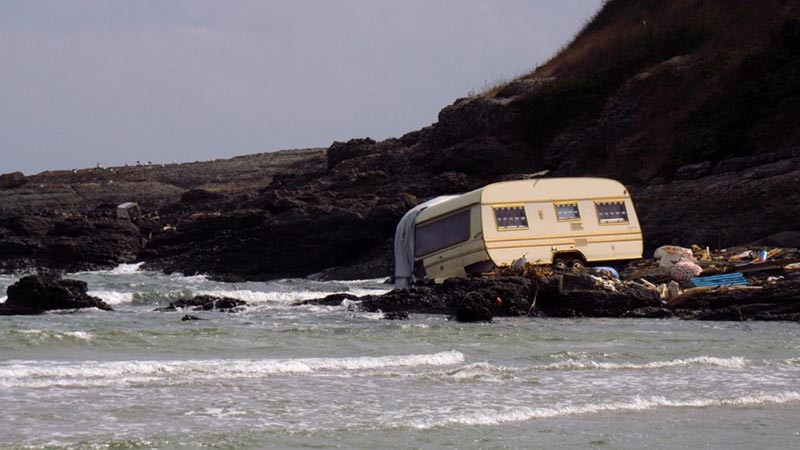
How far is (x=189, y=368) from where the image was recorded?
15.2m

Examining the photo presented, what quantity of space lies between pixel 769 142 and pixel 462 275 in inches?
600

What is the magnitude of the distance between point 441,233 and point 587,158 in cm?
1857

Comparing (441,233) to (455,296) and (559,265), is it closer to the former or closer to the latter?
(559,265)

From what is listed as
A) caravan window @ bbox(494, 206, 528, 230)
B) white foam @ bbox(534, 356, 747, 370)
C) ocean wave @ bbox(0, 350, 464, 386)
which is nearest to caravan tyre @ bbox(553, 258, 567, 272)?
caravan window @ bbox(494, 206, 528, 230)

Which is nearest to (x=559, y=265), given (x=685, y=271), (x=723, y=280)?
(x=685, y=271)

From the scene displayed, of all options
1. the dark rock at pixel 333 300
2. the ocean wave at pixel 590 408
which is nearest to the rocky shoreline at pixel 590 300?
the dark rock at pixel 333 300

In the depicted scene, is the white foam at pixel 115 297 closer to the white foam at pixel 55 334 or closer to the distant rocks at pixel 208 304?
the distant rocks at pixel 208 304

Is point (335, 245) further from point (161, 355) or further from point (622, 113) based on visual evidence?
point (161, 355)

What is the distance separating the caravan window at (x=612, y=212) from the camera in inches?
1080

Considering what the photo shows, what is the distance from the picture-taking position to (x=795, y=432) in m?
11.6

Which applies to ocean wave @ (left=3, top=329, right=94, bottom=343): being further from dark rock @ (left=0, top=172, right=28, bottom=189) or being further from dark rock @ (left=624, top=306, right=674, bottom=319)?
dark rock @ (left=0, top=172, right=28, bottom=189)

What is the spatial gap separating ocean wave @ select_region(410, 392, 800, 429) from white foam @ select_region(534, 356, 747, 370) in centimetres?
238

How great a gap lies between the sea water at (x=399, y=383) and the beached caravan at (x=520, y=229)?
4001 millimetres

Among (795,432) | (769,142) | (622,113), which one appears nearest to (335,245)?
(622,113)
